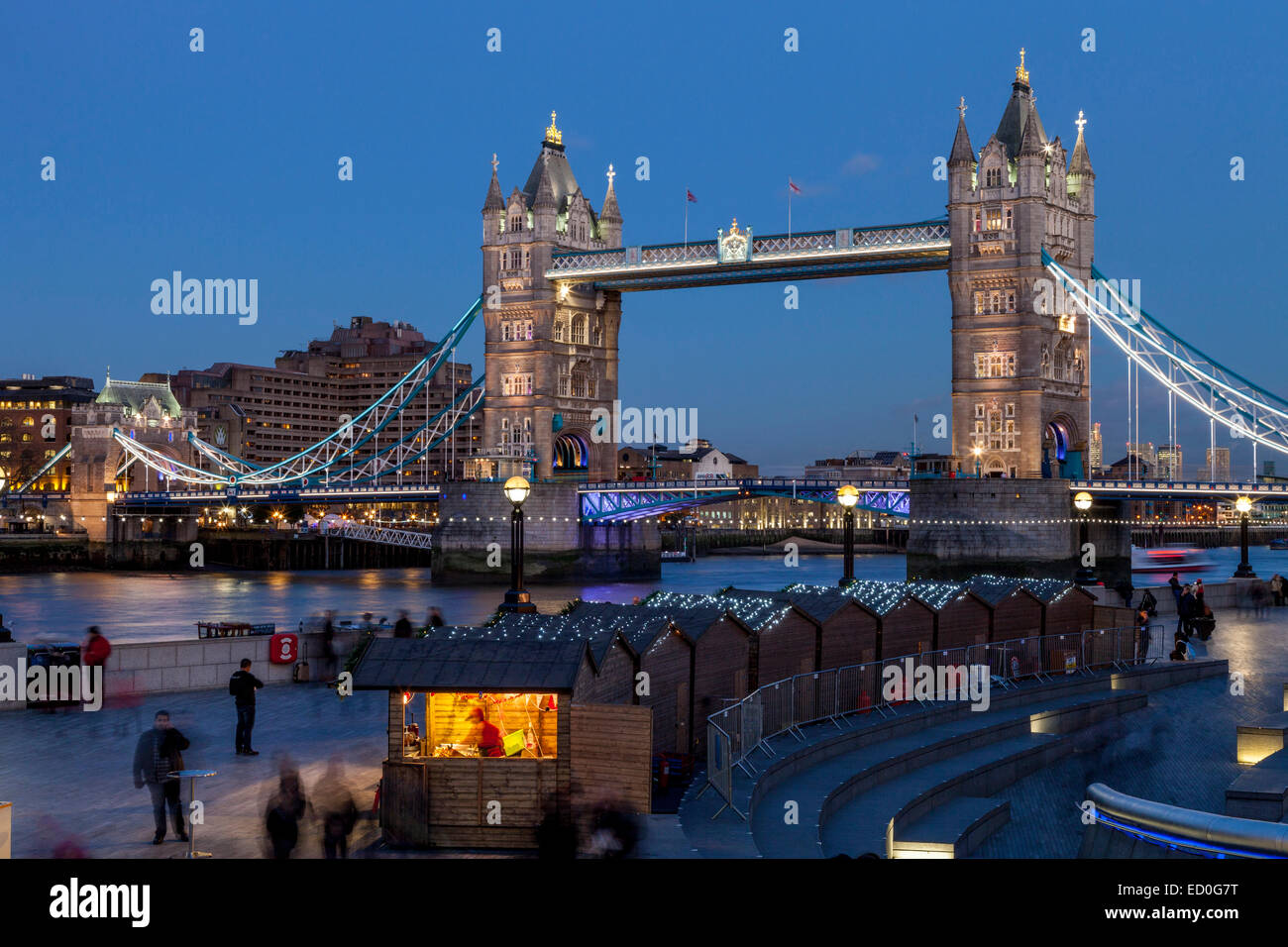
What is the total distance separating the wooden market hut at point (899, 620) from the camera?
1895 centimetres

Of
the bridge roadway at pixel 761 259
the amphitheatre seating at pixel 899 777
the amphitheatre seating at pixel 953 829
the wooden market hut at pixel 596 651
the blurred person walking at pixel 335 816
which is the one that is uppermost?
the bridge roadway at pixel 761 259

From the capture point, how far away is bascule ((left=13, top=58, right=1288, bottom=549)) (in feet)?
194

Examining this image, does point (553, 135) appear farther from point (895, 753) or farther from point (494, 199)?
point (895, 753)

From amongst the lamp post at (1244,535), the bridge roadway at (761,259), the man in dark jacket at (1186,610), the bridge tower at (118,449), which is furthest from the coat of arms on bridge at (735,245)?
the bridge tower at (118,449)

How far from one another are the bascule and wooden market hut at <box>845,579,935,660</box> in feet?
123

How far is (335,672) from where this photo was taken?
69.7 ft

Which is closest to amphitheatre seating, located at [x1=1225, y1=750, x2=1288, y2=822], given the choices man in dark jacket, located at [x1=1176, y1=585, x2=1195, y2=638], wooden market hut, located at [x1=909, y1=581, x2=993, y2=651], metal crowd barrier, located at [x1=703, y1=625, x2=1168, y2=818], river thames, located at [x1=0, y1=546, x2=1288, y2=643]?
metal crowd barrier, located at [x1=703, y1=625, x2=1168, y2=818]

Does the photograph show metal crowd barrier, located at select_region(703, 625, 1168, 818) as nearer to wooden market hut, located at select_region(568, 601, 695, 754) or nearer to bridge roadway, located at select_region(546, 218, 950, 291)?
wooden market hut, located at select_region(568, 601, 695, 754)

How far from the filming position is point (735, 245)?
64.2 m

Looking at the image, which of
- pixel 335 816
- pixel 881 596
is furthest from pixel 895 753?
pixel 335 816

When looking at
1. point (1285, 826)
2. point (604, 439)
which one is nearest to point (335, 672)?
point (1285, 826)

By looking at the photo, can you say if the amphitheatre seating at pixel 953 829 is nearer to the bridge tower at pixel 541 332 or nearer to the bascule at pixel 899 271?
the bascule at pixel 899 271

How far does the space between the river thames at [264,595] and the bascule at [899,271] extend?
6.21 meters
